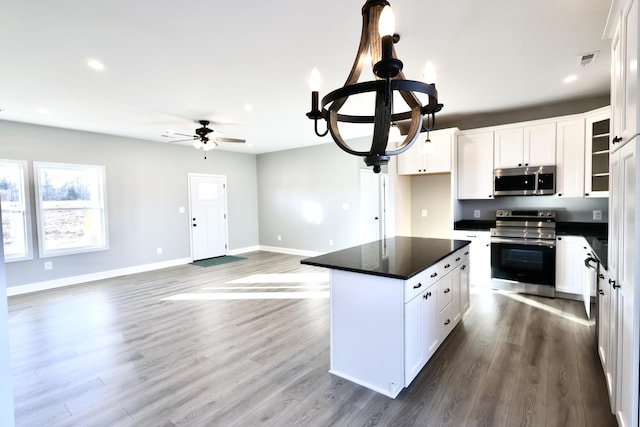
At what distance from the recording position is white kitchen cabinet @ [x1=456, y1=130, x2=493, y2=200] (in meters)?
4.64

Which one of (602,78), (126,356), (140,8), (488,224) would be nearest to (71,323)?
(126,356)

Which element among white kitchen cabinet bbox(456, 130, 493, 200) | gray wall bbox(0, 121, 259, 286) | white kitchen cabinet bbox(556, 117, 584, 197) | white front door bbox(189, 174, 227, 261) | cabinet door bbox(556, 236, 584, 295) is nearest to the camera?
cabinet door bbox(556, 236, 584, 295)

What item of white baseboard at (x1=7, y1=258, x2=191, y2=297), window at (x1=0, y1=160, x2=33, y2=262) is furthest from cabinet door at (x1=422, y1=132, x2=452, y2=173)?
window at (x1=0, y1=160, x2=33, y2=262)

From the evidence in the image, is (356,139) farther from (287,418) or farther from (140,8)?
(287,418)

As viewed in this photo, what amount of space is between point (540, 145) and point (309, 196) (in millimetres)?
4444

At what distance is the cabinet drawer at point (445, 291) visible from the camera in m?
2.70

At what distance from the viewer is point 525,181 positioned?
4.35 meters

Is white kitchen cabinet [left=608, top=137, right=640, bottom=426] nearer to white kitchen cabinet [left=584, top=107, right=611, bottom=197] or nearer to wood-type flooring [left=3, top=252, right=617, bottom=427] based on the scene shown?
wood-type flooring [left=3, top=252, right=617, bottom=427]

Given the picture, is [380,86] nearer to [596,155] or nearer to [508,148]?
[508,148]

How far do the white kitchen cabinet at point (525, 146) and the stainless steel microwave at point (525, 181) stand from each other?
0.29 feet

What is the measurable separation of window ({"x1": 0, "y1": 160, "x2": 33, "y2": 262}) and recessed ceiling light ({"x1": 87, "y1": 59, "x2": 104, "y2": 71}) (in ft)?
10.2

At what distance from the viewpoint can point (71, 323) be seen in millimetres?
3580

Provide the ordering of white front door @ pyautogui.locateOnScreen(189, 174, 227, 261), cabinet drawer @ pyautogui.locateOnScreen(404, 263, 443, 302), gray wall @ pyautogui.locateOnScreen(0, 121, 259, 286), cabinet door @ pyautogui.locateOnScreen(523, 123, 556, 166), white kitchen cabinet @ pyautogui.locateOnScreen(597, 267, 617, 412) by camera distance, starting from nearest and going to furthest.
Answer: white kitchen cabinet @ pyautogui.locateOnScreen(597, 267, 617, 412) → cabinet drawer @ pyautogui.locateOnScreen(404, 263, 443, 302) → cabinet door @ pyautogui.locateOnScreen(523, 123, 556, 166) → gray wall @ pyautogui.locateOnScreen(0, 121, 259, 286) → white front door @ pyautogui.locateOnScreen(189, 174, 227, 261)

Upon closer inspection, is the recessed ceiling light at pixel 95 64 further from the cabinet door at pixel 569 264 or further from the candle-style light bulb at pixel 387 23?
the cabinet door at pixel 569 264
